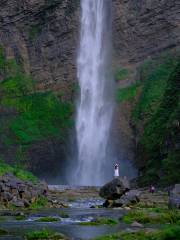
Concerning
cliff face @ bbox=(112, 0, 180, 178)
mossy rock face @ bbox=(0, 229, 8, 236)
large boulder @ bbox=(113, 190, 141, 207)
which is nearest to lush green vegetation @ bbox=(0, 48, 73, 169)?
cliff face @ bbox=(112, 0, 180, 178)

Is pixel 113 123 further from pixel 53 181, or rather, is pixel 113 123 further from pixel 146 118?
pixel 53 181

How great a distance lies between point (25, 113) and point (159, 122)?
31583 millimetres

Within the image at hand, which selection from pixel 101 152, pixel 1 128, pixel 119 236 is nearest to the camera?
pixel 119 236

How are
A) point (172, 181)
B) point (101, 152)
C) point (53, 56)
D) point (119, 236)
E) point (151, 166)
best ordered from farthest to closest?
point (53, 56) → point (101, 152) → point (151, 166) → point (172, 181) → point (119, 236)

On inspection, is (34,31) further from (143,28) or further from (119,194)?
(119,194)

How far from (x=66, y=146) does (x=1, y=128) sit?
12.4 metres

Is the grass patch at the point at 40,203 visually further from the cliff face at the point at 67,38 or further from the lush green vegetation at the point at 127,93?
the lush green vegetation at the point at 127,93

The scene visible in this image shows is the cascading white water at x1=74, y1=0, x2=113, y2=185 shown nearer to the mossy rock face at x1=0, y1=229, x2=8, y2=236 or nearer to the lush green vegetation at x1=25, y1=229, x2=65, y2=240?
the mossy rock face at x1=0, y1=229, x2=8, y2=236

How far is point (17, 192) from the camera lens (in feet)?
134

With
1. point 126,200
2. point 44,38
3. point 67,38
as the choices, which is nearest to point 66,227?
point 126,200

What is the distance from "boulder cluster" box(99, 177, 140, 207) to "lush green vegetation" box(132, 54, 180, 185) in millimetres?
11520

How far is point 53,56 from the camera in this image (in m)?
98.6

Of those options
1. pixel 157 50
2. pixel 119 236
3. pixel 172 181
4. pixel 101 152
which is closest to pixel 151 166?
pixel 172 181

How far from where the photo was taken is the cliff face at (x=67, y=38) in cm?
9400
